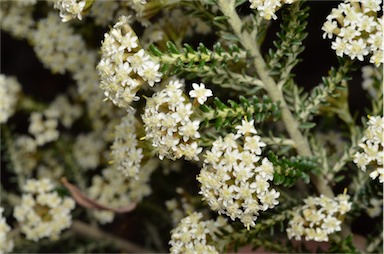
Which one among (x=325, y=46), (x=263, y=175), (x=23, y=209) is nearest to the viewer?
(x=263, y=175)

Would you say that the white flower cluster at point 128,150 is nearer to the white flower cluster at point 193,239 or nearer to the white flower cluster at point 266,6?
the white flower cluster at point 193,239

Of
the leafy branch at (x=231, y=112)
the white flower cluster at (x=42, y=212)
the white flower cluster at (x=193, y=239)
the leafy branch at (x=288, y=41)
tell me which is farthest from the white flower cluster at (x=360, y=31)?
the white flower cluster at (x=42, y=212)

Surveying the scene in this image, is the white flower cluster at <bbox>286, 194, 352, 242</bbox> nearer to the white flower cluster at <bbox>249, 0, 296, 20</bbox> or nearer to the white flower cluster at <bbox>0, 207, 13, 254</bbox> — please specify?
the white flower cluster at <bbox>249, 0, 296, 20</bbox>

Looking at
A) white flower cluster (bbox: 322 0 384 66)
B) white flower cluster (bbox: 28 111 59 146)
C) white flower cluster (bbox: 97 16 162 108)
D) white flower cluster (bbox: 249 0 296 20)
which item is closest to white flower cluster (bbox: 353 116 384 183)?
white flower cluster (bbox: 322 0 384 66)

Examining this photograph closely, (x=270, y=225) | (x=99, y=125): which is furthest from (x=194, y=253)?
(x=99, y=125)

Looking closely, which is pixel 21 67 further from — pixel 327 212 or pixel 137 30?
pixel 327 212
